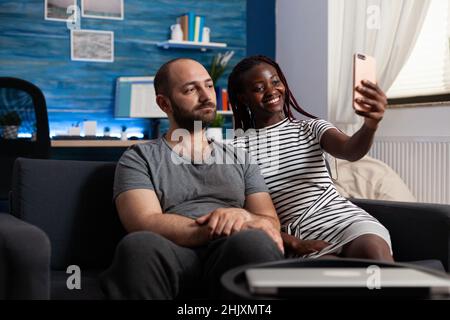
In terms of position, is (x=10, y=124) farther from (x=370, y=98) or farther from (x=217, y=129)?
(x=370, y=98)

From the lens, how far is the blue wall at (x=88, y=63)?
4.30 metres

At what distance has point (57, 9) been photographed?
4387 mm

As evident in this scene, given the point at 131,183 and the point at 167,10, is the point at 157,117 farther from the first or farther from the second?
the point at 131,183

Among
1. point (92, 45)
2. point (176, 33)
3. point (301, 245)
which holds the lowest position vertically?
point (301, 245)

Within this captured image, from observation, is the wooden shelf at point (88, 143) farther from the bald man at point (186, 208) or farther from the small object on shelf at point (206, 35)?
the bald man at point (186, 208)

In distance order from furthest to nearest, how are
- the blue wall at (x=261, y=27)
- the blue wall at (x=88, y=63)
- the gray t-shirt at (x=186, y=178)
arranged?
1. the blue wall at (x=261, y=27)
2. the blue wall at (x=88, y=63)
3. the gray t-shirt at (x=186, y=178)

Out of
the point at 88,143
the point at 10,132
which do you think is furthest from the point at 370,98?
the point at 88,143

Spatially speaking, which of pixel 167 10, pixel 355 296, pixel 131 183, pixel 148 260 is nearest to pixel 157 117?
pixel 167 10

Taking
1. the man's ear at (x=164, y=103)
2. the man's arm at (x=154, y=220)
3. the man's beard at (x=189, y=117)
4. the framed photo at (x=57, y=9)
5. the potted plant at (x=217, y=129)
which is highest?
the framed photo at (x=57, y=9)

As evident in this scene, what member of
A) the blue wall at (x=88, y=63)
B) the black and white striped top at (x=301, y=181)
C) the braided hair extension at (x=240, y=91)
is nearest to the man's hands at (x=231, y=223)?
the black and white striped top at (x=301, y=181)

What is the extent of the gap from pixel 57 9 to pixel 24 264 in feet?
10.7

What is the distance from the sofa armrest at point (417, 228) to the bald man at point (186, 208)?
40 centimetres

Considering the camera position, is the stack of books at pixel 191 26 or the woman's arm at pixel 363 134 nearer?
the woman's arm at pixel 363 134

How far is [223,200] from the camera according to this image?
190 cm
